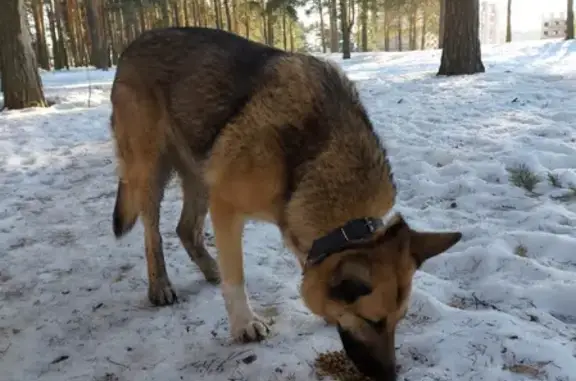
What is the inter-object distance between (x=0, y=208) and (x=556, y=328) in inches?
198

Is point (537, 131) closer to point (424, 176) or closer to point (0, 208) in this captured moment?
point (424, 176)

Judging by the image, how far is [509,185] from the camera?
4.79m

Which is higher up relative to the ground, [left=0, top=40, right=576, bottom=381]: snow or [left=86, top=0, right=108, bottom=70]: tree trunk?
[left=86, top=0, right=108, bottom=70]: tree trunk

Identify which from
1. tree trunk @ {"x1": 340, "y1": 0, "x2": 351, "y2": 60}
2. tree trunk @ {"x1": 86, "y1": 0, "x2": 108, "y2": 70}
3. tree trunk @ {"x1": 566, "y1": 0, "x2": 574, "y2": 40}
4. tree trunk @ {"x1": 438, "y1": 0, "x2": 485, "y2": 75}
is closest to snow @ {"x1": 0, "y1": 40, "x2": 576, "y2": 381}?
tree trunk @ {"x1": 438, "y1": 0, "x2": 485, "y2": 75}

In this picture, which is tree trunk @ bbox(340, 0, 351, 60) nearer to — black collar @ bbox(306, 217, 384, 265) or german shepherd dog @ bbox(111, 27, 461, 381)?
german shepherd dog @ bbox(111, 27, 461, 381)

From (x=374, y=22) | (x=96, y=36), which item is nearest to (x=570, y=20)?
(x=96, y=36)

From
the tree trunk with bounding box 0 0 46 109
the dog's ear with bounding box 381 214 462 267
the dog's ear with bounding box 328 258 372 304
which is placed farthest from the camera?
the tree trunk with bounding box 0 0 46 109

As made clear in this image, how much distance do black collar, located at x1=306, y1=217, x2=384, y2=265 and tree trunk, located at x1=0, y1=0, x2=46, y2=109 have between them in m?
9.32

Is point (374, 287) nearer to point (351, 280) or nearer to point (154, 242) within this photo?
point (351, 280)

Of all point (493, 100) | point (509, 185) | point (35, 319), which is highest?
point (493, 100)

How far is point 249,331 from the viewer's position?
3.02 metres

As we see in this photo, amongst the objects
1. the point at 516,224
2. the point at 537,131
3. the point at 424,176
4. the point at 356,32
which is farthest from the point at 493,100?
the point at 356,32

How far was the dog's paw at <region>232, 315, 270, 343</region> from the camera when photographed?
9.90 feet

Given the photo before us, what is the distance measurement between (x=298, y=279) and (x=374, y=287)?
1.60m
